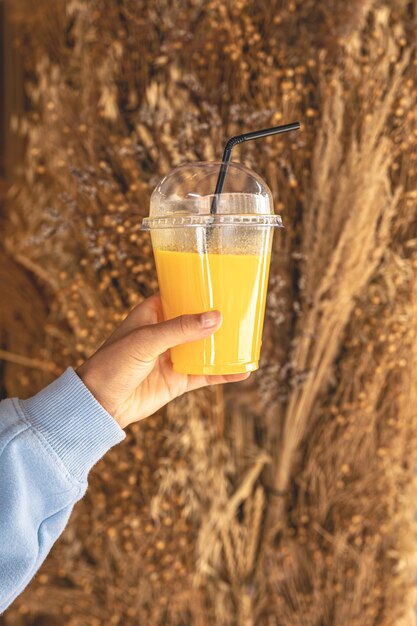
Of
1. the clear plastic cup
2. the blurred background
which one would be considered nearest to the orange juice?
the clear plastic cup

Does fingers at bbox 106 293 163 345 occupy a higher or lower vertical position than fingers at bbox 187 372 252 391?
higher

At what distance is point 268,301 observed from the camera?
1492 mm

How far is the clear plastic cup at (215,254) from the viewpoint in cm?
98

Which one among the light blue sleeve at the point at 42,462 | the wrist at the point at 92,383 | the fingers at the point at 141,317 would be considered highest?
the fingers at the point at 141,317

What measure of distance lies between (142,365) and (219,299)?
153mm

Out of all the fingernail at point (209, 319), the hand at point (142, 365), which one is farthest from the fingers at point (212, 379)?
the fingernail at point (209, 319)

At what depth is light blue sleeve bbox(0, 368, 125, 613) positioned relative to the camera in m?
0.99

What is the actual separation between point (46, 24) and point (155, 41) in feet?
1.07

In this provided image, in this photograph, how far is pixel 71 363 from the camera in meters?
1.66

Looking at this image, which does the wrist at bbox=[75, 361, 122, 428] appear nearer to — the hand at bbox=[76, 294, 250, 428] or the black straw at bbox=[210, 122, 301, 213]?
the hand at bbox=[76, 294, 250, 428]

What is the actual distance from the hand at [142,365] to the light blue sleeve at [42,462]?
0.11 feet

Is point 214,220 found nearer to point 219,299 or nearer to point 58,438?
point 219,299

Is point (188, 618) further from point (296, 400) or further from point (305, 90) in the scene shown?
point (305, 90)

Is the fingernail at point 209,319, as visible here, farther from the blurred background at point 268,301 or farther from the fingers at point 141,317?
the blurred background at point 268,301
